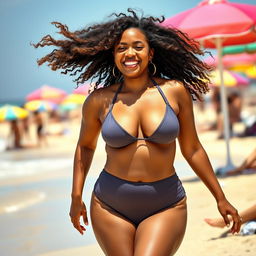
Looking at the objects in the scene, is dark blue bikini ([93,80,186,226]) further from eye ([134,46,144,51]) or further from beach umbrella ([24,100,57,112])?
beach umbrella ([24,100,57,112])

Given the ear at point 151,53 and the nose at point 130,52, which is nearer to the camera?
the nose at point 130,52

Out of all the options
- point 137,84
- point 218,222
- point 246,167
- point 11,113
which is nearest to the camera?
point 137,84

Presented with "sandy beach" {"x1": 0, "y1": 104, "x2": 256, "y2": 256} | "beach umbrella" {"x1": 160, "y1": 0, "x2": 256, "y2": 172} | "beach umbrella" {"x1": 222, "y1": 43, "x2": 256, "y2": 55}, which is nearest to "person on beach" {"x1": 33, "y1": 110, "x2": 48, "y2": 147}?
"sandy beach" {"x1": 0, "y1": 104, "x2": 256, "y2": 256}

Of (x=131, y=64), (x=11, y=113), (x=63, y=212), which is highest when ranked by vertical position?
(x=131, y=64)

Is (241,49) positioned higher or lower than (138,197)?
lower

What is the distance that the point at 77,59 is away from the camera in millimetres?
3510

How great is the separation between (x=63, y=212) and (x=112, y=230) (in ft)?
13.9

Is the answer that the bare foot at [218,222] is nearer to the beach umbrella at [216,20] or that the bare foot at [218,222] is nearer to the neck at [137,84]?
the neck at [137,84]

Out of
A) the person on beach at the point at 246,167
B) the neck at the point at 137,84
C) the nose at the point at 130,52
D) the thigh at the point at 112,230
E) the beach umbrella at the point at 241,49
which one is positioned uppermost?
the nose at the point at 130,52

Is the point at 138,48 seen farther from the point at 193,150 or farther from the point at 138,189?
the point at 138,189

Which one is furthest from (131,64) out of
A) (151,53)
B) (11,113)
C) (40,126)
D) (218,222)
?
(40,126)

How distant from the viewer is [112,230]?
9.93ft

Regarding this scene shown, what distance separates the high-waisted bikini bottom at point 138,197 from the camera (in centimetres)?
306

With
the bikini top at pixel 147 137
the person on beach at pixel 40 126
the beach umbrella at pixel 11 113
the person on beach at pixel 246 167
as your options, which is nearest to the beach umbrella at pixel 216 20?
the person on beach at pixel 246 167
